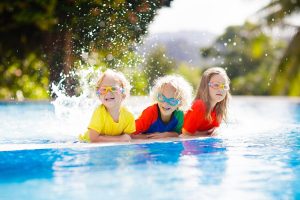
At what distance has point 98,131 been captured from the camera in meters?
5.60

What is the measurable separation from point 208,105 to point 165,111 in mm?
564

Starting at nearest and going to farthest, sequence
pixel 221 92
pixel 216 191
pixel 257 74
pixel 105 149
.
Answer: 1. pixel 216 191
2. pixel 105 149
3. pixel 221 92
4. pixel 257 74

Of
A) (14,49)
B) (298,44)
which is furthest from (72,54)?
(298,44)

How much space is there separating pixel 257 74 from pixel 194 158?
87.9 feet

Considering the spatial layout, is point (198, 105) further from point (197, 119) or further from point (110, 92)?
point (110, 92)

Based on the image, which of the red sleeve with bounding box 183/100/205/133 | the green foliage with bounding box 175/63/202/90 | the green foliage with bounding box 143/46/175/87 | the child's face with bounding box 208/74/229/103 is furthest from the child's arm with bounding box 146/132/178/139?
the green foliage with bounding box 175/63/202/90

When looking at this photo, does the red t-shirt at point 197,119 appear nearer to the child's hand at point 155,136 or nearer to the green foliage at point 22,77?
the child's hand at point 155,136

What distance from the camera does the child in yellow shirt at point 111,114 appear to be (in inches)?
218

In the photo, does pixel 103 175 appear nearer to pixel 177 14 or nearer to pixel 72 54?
pixel 72 54

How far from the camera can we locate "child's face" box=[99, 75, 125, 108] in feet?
18.1

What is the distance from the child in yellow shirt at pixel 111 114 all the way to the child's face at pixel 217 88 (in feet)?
3.16

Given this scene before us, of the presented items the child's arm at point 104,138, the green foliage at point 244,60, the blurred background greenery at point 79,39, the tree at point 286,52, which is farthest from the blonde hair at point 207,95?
the green foliage at point 244,60

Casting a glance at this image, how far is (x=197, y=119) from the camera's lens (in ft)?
20.5

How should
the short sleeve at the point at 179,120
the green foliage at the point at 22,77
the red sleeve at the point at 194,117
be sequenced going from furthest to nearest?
the green foliage at the point at 22,77 → the red sleeve at the point at 194,117 → the short sleeve at the point at 179,120
